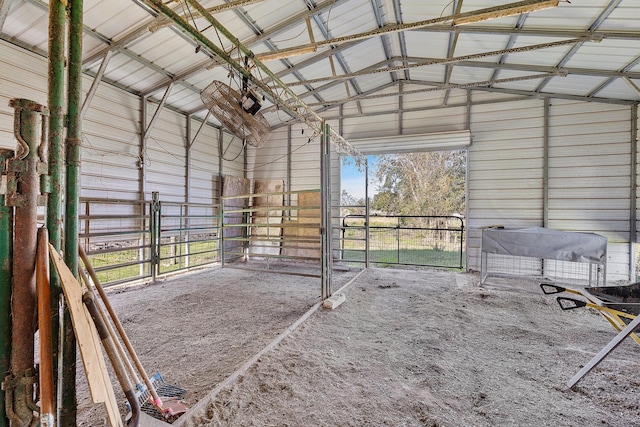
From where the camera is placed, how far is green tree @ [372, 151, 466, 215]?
1105cm

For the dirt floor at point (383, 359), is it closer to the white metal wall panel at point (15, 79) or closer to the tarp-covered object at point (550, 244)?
the tarp-covered object at point (550, 244)

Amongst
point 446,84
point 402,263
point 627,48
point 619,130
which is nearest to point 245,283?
point 402,263

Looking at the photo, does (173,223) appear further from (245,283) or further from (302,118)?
(302,118)

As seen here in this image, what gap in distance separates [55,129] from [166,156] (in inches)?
221

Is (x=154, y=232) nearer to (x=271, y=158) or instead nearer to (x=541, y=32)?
→ (x=271, y=158)

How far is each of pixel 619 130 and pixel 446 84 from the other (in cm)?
335

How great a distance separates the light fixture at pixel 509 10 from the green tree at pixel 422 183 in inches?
329

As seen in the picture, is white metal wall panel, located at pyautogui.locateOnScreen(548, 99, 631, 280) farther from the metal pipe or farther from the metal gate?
the metal pipe

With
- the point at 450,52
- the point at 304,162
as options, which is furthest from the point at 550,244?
the point at 304,162

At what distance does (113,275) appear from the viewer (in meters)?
6.44

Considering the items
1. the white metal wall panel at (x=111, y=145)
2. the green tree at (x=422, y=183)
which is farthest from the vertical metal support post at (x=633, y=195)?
the white metal wall panel at (x=111, y=145)

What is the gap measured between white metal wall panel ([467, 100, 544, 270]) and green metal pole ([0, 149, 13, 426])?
22.7ft

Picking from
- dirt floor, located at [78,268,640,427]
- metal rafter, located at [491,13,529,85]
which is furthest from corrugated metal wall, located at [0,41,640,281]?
dirt floor, located at [78,268,640,427]

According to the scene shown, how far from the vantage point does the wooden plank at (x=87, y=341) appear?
0.97 meters
